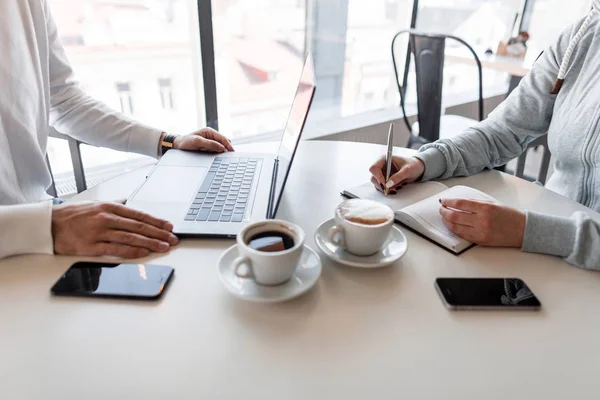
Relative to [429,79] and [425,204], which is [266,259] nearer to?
[425,204]

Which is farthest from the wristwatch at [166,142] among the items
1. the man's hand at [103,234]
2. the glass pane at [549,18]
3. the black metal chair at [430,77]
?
the glass pane at [549,18]

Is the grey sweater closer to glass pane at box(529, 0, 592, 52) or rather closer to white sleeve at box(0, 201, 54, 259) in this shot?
white sleeve at box(0, 201, 54, 259)

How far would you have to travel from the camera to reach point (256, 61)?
7.60ft

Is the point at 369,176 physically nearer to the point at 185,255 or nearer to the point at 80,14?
the point at 185,255

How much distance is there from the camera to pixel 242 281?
60 cm

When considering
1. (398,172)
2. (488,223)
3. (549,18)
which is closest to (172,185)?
(398,172)

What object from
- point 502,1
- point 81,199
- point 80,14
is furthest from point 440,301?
point 502,1

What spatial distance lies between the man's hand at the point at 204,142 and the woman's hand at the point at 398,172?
374 millimetres

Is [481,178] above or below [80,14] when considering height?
below

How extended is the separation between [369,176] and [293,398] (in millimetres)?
614

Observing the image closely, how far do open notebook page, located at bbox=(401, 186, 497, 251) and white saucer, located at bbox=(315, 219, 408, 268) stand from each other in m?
0.07

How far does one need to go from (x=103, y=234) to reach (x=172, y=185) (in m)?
0.20

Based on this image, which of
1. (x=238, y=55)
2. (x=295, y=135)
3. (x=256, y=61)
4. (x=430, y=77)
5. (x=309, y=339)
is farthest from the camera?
(x=256, y=61)

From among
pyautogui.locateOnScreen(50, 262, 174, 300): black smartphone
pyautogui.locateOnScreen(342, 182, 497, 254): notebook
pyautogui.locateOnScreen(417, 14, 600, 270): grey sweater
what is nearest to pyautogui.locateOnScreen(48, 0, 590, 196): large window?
pyautogui.locateOnScreen(50, 262, 174, 300): black smartphone
